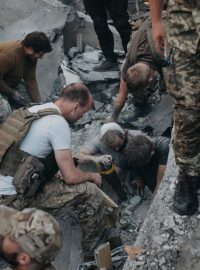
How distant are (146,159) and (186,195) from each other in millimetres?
1423

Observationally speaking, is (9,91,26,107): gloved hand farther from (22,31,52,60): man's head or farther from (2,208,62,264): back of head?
(2,208,62,264): back of head

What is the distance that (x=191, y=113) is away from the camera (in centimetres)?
339

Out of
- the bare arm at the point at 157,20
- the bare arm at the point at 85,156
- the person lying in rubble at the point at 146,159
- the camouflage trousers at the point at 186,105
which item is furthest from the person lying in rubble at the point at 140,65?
the camouflage trousers at the point at 186,105

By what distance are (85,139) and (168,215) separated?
9.59 ft

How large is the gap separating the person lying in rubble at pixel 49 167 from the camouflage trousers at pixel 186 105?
1237 millimetres

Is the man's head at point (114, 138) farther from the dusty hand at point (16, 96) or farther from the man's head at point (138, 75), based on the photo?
the dusty hand at point (16, 96)

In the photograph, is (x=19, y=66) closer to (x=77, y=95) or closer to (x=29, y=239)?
(x=77, y=95)

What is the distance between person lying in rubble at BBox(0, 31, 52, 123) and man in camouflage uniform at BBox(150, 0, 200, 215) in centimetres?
284

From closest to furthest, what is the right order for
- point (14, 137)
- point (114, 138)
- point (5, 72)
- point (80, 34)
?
point (14, 137), point (114, 138), point (5, 72), point (80, 34)

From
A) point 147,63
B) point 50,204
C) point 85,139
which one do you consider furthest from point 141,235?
point 85,139

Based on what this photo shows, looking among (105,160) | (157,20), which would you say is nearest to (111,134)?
(105,160)

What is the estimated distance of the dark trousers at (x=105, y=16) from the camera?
6.77 metres

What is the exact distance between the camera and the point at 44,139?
14.9 ft

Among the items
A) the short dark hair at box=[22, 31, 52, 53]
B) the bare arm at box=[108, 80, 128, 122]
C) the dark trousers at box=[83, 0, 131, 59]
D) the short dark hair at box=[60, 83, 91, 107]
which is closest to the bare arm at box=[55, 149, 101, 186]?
the short dark hair at box=[60, 83, 91, 107]
